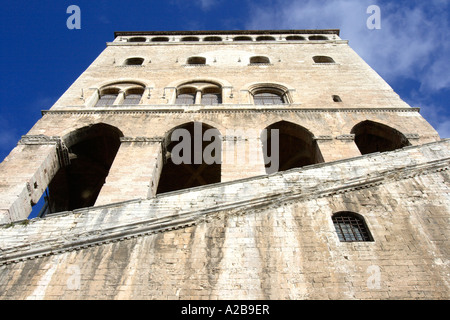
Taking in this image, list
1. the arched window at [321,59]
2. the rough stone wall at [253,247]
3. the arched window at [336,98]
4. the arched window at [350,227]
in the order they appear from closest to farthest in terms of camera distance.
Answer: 1. the rough stone wall at [253,247]
2. the arched window at [350,227]
3. the arched window at [336,98]
4. the arched window at [321,59]

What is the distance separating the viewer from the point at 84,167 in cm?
1479

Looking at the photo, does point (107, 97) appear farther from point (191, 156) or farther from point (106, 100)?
point (191, 156)

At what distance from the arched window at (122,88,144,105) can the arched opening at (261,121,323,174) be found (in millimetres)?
6268

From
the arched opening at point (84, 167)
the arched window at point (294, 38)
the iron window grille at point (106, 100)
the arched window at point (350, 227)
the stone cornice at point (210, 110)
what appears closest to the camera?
the arched window at point (350, 227)

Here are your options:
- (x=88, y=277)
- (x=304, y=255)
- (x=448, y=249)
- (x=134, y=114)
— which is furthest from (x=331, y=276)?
(x=134, y=114)

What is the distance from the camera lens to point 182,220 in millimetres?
6168

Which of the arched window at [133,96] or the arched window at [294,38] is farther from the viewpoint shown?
the arched window at [294,38]

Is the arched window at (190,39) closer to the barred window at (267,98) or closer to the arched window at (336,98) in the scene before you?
the barred window at (267,98)

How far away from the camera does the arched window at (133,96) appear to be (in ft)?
52.6

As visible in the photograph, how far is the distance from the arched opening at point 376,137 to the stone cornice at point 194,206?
5.00 metres

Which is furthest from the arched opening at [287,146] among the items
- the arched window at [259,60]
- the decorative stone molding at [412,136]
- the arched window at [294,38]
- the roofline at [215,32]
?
the roofline at [215,32]

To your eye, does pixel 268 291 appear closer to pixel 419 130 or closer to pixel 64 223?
pixel 64 223
